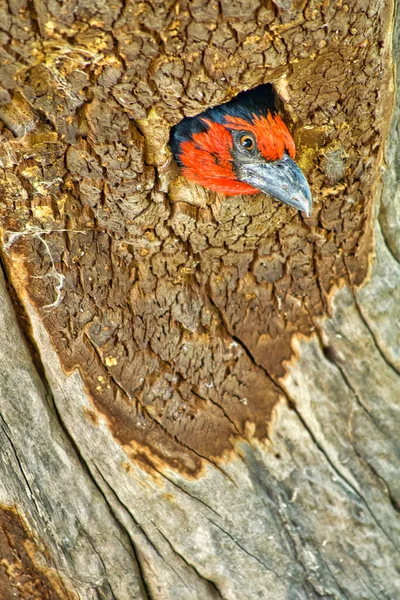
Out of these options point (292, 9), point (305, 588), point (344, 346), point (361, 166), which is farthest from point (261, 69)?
point (305, 588)

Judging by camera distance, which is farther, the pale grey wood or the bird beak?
the pale grey wood

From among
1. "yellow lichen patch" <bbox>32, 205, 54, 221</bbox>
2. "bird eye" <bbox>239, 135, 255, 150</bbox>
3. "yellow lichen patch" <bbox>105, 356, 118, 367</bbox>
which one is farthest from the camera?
"yellow lichen patch" <bbox>105, 356, 118, 367</bbox>

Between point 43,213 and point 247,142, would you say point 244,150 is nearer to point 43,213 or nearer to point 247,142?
point 247,142

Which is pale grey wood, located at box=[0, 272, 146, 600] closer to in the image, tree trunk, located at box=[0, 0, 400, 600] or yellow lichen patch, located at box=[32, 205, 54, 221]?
tree trunk, located at box=[0, 0, 400, 600]

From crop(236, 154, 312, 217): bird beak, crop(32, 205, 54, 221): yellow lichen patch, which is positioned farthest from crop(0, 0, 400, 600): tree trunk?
crop(236, 154, 312, 217): bird beak

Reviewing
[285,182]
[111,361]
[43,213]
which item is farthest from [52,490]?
[285,182]

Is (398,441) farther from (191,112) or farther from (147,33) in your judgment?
(147,33)
